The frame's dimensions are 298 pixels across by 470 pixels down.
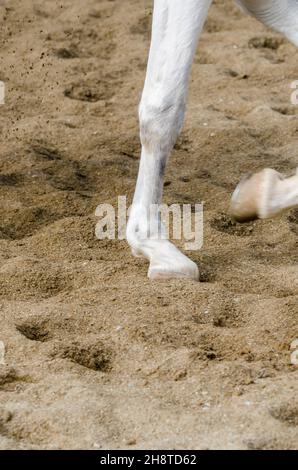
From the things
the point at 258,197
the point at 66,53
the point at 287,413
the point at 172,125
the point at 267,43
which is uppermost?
the point at 172,125

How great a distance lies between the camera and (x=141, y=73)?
6.38 m

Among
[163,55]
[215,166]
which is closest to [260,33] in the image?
[215,166]

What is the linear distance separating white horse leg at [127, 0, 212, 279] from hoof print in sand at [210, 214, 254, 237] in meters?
0.51

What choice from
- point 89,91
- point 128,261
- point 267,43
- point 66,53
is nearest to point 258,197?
point 128,261

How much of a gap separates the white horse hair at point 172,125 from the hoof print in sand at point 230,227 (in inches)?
20.6

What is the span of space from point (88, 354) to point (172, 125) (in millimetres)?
967

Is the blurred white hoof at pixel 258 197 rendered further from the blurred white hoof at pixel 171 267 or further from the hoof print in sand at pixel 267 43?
the hoof print in sand at pixel 267 43

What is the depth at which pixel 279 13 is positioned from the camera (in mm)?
4016

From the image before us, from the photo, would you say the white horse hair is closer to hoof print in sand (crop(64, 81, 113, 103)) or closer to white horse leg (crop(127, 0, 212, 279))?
white horse leg (crop(127, 0, 212, 279))

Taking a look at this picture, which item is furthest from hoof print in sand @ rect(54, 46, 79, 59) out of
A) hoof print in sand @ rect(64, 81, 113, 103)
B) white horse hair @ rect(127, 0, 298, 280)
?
white horse hair @ rect(127, 0, 298, 280)

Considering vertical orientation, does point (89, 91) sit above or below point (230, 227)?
below

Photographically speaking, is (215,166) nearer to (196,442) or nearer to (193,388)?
(193,388)

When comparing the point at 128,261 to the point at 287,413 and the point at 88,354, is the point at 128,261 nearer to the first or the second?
the point at 88,354
